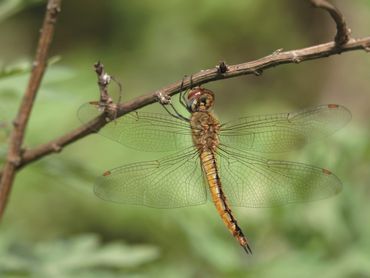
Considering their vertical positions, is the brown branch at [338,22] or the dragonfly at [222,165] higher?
the dragonfly at [222,165]

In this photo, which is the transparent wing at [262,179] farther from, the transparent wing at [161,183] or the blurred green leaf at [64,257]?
the blurred green leaf at [64,257]

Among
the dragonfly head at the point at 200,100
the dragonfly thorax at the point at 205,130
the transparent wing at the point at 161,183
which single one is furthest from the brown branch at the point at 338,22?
the transparent wing at the point at 161,183

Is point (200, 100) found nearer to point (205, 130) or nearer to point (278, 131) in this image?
point (205, 130)

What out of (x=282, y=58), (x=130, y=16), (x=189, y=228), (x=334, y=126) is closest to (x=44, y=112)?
(x=189, y=228)

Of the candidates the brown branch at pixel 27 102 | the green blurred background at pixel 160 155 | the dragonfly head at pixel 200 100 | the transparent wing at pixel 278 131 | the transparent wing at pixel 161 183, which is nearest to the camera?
the brown branch at pixel 27 102

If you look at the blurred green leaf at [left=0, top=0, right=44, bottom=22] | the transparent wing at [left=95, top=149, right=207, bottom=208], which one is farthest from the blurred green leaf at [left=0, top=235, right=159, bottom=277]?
the blurred green leaf at [left=0, top=0, right=44, bottom=22]

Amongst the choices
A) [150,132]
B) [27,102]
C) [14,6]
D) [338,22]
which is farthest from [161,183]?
[338,22]

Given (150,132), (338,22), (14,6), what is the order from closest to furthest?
(338,22) → (150,132) → (14,6)
